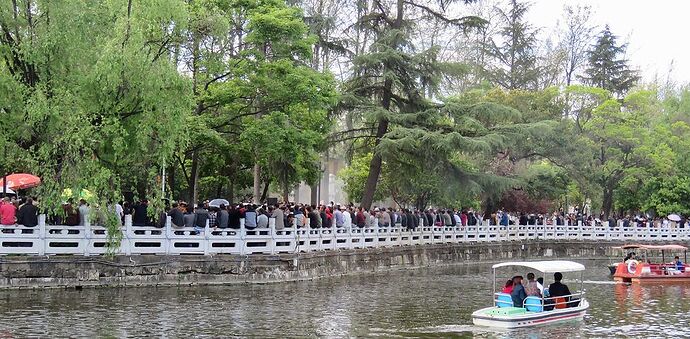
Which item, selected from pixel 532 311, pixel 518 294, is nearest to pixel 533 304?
pixel 532 311

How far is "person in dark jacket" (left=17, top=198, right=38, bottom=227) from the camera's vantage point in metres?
23.6

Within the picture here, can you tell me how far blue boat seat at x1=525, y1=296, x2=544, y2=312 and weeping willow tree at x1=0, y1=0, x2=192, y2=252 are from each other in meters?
10.8

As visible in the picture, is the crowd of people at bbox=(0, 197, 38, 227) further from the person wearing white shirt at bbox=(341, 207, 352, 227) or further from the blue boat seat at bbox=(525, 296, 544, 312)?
the blue boat seat at bbox=(525, 296, 544, 312)

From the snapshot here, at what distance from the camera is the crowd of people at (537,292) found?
2069cm

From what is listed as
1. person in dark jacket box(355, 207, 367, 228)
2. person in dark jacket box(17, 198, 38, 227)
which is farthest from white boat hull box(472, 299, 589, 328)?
person in dark jacket box(355, 207, 367, 228)

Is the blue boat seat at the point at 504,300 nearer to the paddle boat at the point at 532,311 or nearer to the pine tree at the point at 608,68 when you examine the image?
the paddle boat at the point at 532,311

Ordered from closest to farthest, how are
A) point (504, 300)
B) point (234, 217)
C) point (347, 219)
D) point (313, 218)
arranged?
1. point (504, 300)
2. point (234, 217)
3. point (313, 218)
4. point (347, 219)

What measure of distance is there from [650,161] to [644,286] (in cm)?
2470

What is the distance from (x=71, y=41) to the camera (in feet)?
77.6

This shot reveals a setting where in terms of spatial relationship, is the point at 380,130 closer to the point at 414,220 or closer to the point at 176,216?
the point at 414,220

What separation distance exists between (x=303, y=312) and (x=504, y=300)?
15.9ft

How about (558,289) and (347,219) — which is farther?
(347,219)

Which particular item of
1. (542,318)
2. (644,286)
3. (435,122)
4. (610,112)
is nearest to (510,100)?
(610,112)

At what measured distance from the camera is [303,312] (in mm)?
21438
